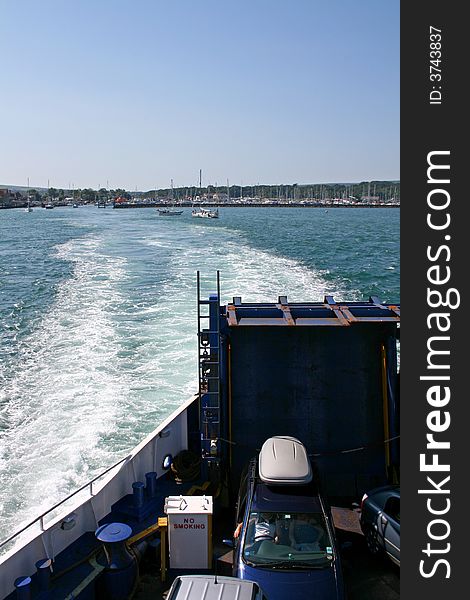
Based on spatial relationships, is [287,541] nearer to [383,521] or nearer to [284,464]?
[284,464]

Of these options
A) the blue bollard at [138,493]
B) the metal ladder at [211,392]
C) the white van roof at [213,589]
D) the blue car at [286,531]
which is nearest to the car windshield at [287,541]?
the blue car at [286,531]

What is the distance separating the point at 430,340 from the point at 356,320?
354 cm

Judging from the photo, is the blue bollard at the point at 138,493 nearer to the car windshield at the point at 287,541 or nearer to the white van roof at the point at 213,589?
the car windshield at the point at 287,541

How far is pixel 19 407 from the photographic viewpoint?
15.1 meters

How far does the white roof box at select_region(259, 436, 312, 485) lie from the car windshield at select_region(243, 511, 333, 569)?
384 mm

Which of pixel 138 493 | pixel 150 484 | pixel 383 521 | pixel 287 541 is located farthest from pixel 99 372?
pixel 287 541

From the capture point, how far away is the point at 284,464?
22.8 feet

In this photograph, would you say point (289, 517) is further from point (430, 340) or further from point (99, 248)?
point (99, 248)

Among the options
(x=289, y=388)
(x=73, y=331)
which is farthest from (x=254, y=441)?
(x=73, y=331)

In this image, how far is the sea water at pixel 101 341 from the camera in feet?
41.6

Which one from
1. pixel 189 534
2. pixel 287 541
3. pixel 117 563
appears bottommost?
pixel 117 563

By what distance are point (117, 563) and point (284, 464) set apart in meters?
2.06

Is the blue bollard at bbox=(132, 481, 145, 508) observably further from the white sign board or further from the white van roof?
the white van roof

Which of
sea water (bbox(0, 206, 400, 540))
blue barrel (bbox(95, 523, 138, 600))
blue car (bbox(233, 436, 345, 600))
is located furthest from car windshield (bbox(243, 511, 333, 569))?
sea water (bbox(0, 206, 400, 540))
